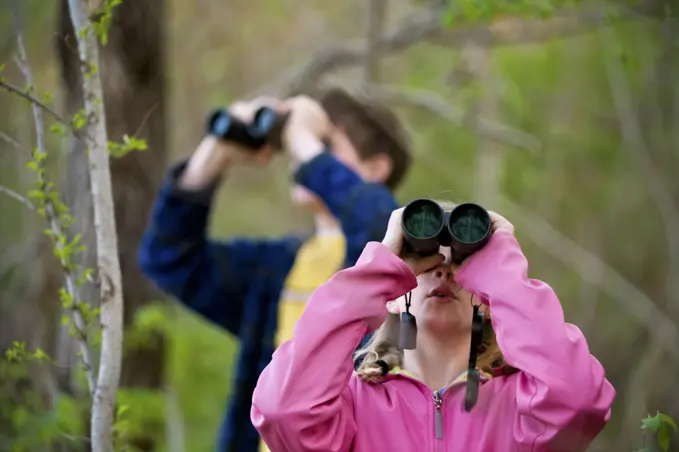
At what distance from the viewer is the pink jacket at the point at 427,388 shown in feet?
5.61

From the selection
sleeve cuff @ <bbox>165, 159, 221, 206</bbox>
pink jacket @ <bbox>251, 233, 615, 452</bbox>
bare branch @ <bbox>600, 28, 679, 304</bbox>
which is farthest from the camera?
bare branch @ <bbox>600, 28, 679, 304</bbox>

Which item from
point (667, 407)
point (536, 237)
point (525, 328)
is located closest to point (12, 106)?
point (525, 328)

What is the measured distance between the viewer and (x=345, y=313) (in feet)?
5.95

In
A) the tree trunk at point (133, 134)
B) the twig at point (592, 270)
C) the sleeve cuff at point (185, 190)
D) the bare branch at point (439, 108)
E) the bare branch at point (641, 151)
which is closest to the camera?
the sleeve cuff at point (185, 190)

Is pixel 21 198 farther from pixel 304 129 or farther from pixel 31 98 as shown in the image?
pixel 304 129

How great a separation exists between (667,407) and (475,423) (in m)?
5.77

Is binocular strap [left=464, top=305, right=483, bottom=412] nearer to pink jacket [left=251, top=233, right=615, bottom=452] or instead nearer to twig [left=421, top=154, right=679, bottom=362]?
pink jacket [left=251, top=233, right=615, bottom=452]

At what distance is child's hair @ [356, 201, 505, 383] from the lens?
2.00m

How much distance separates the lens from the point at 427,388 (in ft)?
6.35

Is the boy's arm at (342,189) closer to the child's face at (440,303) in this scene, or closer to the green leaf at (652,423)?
the child's face at (440,303)

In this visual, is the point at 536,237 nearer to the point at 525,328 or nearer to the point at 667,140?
the point at 667,140

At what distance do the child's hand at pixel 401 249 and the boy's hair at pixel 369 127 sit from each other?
1.65 m

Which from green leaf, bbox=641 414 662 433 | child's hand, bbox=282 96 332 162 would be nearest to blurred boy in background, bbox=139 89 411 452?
child's hand, bbox=282 96 332 162

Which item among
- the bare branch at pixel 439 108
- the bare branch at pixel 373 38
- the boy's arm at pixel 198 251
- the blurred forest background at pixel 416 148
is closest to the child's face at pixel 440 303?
the blurred forest background at pixel 416 148
